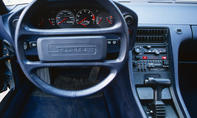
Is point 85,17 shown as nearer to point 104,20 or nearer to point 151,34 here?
point 104,20

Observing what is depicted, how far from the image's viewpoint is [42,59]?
979mm

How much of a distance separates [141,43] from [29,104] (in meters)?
→ 1.33

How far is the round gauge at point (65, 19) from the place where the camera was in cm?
121

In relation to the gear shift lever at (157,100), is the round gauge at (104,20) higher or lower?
higher

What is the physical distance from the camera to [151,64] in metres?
1.38

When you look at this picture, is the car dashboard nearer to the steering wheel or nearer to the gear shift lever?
the gear shift lever

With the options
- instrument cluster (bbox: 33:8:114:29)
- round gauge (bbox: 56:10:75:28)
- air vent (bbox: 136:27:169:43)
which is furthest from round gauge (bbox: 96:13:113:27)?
air vent (bbox: 136:27:169:43)

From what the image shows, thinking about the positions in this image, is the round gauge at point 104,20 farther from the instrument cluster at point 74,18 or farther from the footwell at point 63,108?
the footwell at point 63,108

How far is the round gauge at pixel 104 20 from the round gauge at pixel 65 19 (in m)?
0.19

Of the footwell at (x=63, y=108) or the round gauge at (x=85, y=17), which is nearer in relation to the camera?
the round gauge at (x=85, y=17)

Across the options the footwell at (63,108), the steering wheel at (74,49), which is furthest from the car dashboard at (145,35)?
the footwell at (63,108)

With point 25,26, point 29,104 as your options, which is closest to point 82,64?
point 25,26

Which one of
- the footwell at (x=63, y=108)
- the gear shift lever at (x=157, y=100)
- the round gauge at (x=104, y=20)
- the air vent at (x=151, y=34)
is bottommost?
the footwell at (x=63, y=108)

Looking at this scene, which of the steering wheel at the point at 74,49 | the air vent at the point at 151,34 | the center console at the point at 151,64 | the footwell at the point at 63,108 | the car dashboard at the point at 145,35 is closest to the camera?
the steering wheel at the point at 74,49
